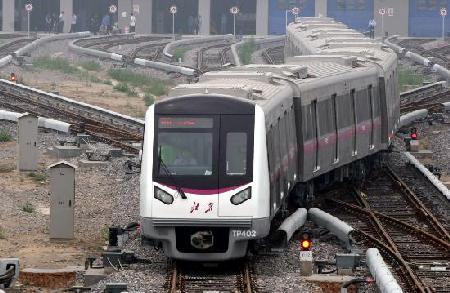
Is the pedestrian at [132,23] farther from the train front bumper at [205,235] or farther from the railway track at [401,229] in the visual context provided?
the train front bumper at [205,235]

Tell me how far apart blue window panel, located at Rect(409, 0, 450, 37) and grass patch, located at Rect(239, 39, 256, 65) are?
45.7 ft

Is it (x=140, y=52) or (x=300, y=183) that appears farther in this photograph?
(x=140, y=52)

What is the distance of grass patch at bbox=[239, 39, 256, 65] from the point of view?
59.3 metres

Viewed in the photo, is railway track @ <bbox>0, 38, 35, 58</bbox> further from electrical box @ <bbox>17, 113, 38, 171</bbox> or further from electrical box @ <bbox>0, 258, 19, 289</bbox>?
electrical box @ <bbox>0, 258, 19, 289</bbox>

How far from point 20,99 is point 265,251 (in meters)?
21.6

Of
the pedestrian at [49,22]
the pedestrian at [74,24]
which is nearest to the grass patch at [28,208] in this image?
the pedestrian at [74,24]

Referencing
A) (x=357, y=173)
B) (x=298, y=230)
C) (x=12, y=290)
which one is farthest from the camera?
(x=357, y=173)

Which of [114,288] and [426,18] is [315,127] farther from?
[426,18]

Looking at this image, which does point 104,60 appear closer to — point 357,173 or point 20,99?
point 20,99

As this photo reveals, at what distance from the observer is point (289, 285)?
1825 cm

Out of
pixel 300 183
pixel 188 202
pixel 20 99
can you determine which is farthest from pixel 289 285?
pixel 20 99

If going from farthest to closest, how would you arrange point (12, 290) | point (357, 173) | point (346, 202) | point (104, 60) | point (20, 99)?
1. point (104, 60)
2. point (20, 99)
3. point (357, 173)
4. point (346, 202)
5. point (12, 290)

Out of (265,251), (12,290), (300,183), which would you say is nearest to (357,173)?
(300,183)

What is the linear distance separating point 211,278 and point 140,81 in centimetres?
3426
